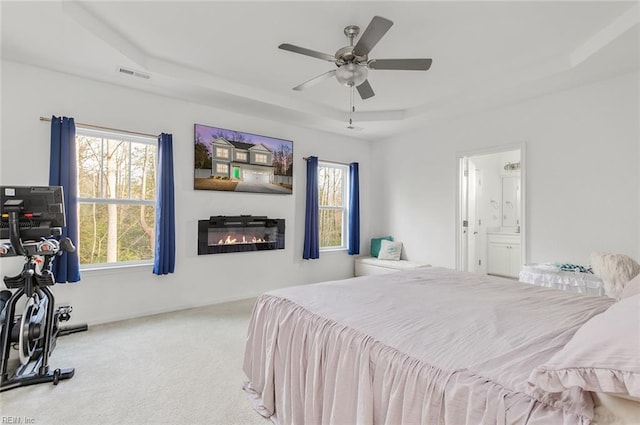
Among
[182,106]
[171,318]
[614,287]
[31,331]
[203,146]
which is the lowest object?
[171,318]

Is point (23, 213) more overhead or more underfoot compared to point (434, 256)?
more overhead

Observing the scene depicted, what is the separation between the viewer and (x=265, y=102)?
3938mm

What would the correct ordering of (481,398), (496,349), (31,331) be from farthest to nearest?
1. (31,331)
2. (496,349)
3. (481,398)

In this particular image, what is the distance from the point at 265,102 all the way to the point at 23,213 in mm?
2636

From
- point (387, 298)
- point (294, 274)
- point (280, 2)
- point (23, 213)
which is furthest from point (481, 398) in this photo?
point (294, 274)

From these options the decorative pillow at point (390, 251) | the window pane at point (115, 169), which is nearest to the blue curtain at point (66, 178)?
the window pane at point (115, 169)

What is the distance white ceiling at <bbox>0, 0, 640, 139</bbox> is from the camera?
7.73 ft

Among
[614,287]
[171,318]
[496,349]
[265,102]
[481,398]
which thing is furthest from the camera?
[265,102]

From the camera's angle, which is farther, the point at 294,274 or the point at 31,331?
the point at 294,274

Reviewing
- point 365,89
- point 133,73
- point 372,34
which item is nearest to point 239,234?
point 133,73

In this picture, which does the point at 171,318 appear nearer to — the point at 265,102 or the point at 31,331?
the point at 31,331

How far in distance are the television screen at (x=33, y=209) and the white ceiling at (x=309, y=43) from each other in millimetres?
1302

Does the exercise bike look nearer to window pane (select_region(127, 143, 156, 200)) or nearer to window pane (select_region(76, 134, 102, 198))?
window pane (select_region(76, 134, 102, 198))

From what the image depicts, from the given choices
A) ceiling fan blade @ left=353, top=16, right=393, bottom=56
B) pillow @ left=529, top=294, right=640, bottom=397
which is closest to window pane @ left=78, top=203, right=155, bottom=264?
ceiling fan blade @ left=353, top=16, right=393, bottom=56
